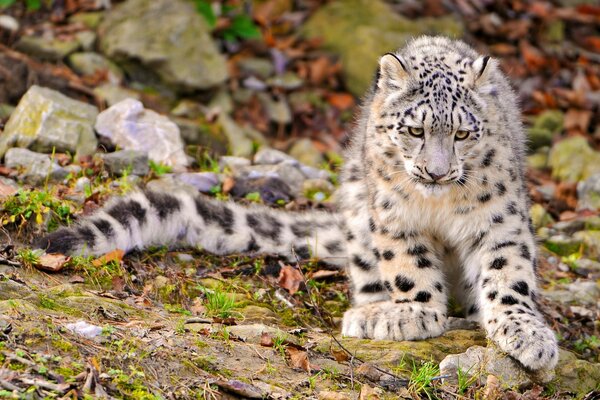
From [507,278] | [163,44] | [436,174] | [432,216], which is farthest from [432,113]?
[163,44]

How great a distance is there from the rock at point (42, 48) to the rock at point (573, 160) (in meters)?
5.01

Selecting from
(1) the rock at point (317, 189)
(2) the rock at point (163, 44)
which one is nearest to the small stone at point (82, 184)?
(1) the rock at point (317, 189)

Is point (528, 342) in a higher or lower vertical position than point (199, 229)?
higher

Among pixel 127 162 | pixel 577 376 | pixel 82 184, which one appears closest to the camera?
pixel 577 376

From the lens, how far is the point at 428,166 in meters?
5.09

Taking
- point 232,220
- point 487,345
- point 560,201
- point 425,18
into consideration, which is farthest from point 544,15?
point 487,345

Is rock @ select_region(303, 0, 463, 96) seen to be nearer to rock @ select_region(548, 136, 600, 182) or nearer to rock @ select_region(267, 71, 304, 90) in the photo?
rock @ select_region(267, 71, 304, 90)

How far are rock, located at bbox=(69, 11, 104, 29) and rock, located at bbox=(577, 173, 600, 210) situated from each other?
16.8ft

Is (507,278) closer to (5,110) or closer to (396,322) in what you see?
(396,322)

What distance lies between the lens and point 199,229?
20.3ft

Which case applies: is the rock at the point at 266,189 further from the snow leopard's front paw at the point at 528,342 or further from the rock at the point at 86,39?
the rock at the point at 86,39

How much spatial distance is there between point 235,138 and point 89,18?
92.2 inches

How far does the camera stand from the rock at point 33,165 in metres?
6.46

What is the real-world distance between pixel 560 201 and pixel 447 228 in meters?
3.30
